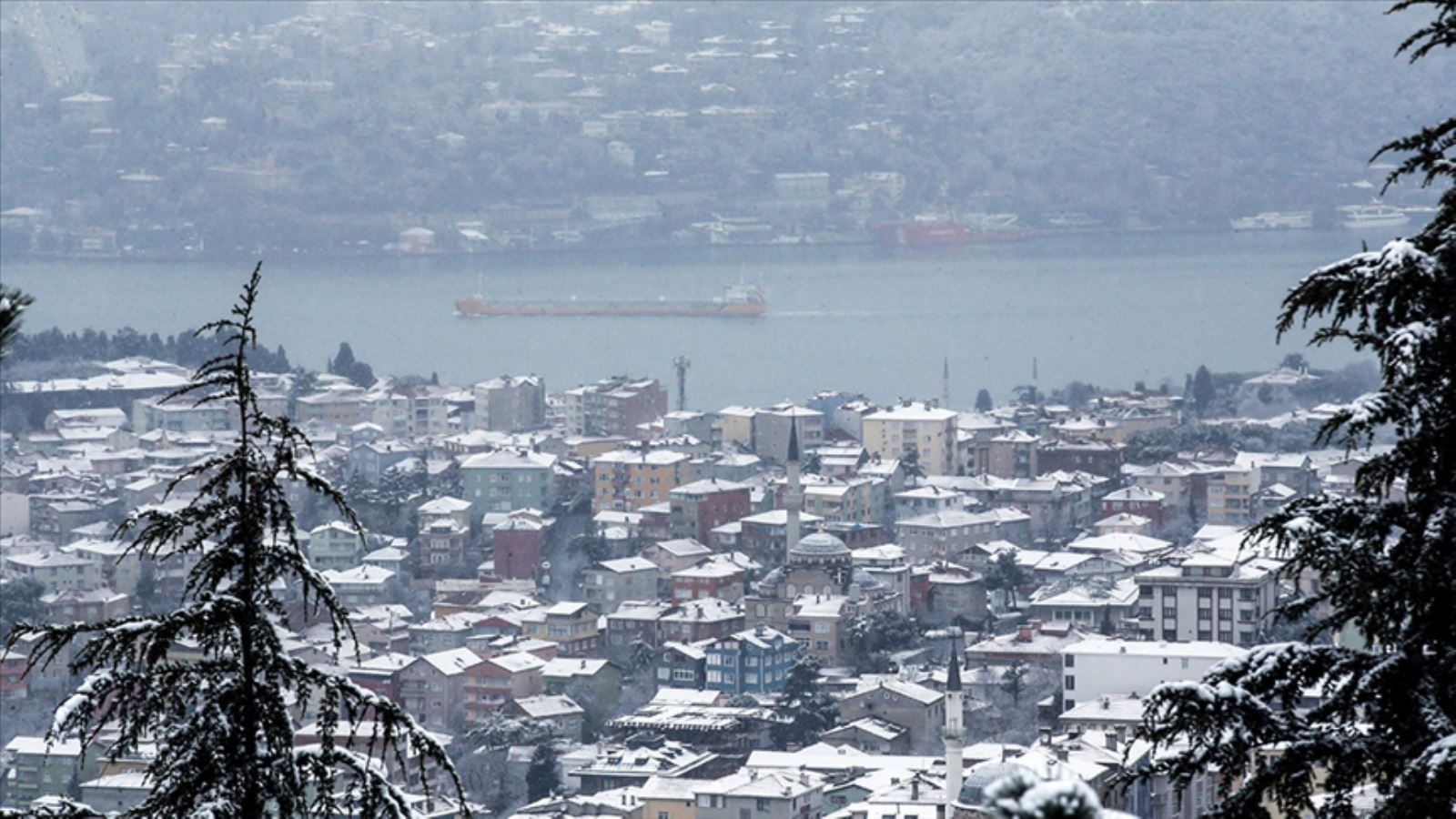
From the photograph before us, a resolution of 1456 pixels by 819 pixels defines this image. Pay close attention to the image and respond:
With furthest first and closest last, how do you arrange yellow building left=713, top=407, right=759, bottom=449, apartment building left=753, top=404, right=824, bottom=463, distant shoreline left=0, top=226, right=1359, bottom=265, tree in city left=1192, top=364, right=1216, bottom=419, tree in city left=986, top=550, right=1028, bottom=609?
1. distant shoreline left=0, top=226, right=1359, bottom=265
2. tree in city left=1192, top=364, right=1216, bottom=419
3. yellow building left=713, top=407, right=759, bottom=449
4. apartment building left=753, top=404, right=824, bottom=463
5. tree in city left=986, top=550, right=1028, bottom=609

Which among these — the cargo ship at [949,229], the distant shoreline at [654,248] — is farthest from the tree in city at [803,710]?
the cargo ship at [949,229]

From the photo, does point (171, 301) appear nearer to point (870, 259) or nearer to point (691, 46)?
point (870, 259)

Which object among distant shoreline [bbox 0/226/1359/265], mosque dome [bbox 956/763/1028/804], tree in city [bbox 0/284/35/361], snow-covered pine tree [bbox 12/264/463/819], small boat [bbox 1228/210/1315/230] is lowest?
mosque dome [bbox 956/763/1028/804]

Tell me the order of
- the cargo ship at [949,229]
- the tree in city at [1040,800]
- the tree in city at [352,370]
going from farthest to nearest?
the cargo ship at [949,229] → the tree in city at [352,370] → the tree in city at [1040,800]

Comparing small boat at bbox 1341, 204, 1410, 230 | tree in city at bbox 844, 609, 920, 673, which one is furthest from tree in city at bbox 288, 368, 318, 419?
small boat at bbox 1341, 204, 1410, 230

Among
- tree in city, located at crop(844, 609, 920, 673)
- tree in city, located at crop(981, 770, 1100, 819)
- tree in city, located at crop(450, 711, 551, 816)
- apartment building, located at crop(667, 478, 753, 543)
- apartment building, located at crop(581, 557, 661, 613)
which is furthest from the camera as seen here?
apartment building, located at crop(667, 478, 753, 543)

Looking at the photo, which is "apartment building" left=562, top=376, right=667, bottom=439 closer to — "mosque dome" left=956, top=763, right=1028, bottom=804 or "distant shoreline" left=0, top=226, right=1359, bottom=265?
"mosque dome" left=956, top=763, right=1028, bottom=804

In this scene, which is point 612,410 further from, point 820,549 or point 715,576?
point 820,549

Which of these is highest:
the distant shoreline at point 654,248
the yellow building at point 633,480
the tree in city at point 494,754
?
the distant shoreline at point 654,248

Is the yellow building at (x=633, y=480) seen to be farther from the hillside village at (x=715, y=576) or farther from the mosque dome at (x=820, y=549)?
the mosque dome at (x=820, y=549)
